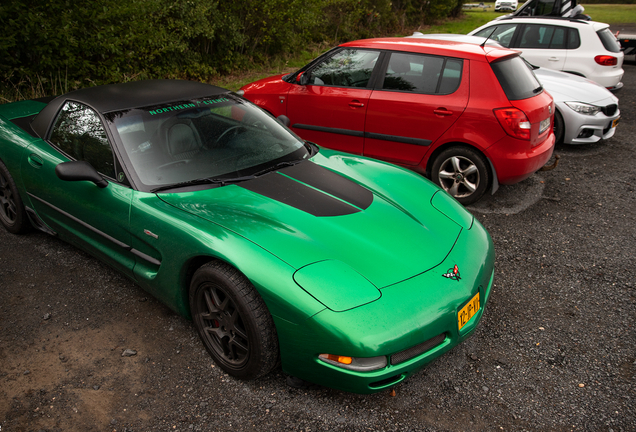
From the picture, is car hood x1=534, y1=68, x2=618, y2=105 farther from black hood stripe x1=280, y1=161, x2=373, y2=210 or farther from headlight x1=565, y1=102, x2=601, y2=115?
black hood stripe x1=280, y1=161, x2=373, y2=210

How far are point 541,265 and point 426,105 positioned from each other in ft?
6.48

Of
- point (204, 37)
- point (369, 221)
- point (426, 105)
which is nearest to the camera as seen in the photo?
point (369, 221)

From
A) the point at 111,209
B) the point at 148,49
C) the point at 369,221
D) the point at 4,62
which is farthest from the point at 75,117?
the point at 148,49

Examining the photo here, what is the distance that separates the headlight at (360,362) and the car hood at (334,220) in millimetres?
363

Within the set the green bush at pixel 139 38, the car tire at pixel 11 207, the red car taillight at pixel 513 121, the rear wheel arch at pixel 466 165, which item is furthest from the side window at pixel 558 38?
the car tire at pixel 11 207

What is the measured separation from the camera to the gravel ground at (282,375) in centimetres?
245

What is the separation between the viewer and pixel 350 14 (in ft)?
49.9

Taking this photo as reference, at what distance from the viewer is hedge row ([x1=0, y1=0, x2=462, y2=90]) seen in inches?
279

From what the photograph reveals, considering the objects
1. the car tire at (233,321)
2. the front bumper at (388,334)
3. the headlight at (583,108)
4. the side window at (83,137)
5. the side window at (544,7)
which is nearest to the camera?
the front bumper at (388,334)

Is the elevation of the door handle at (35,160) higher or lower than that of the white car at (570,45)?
lower

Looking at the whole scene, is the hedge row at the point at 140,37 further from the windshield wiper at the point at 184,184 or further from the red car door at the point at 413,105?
the windshield wiper at the point at 184,184

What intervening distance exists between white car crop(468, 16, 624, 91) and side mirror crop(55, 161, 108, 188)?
295 inches

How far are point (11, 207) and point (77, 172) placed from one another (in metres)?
1.76

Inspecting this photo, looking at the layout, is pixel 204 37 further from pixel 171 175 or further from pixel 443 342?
pixel 443 342
